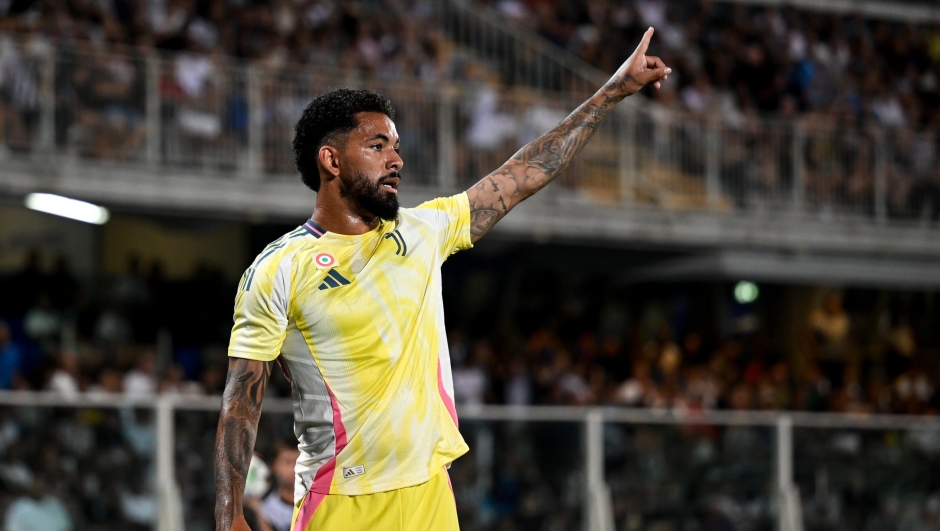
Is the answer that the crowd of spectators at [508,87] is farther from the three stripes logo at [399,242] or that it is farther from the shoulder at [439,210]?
the three stripes logo at [399,242]

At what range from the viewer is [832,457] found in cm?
1478

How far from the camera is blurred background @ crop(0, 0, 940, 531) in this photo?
43.9 feet

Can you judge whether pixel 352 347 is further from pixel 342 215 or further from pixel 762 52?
pixel 762 52

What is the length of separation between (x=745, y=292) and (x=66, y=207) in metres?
9.88

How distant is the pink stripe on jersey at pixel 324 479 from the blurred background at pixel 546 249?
280 inches

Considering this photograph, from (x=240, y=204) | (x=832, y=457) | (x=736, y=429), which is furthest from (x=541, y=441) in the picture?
(x=240, y=204)

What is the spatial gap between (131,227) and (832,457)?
368 inches

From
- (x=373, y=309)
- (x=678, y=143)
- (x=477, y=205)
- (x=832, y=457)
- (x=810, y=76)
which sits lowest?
(x=832, y=457)

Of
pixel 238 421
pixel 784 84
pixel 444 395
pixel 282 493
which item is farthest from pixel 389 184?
pixel 784 84

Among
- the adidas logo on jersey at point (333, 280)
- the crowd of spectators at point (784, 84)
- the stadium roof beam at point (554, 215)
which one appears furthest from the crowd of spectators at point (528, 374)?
the adidas logo on jersey at point (333, 280)

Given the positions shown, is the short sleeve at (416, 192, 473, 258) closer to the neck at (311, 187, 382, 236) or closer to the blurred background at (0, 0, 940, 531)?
the neck at (311, 187, 382, 236)

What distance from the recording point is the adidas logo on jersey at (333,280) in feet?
16.2

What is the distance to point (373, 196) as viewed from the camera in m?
5.00

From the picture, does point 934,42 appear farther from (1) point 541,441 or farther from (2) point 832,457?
(1) point 541,441
